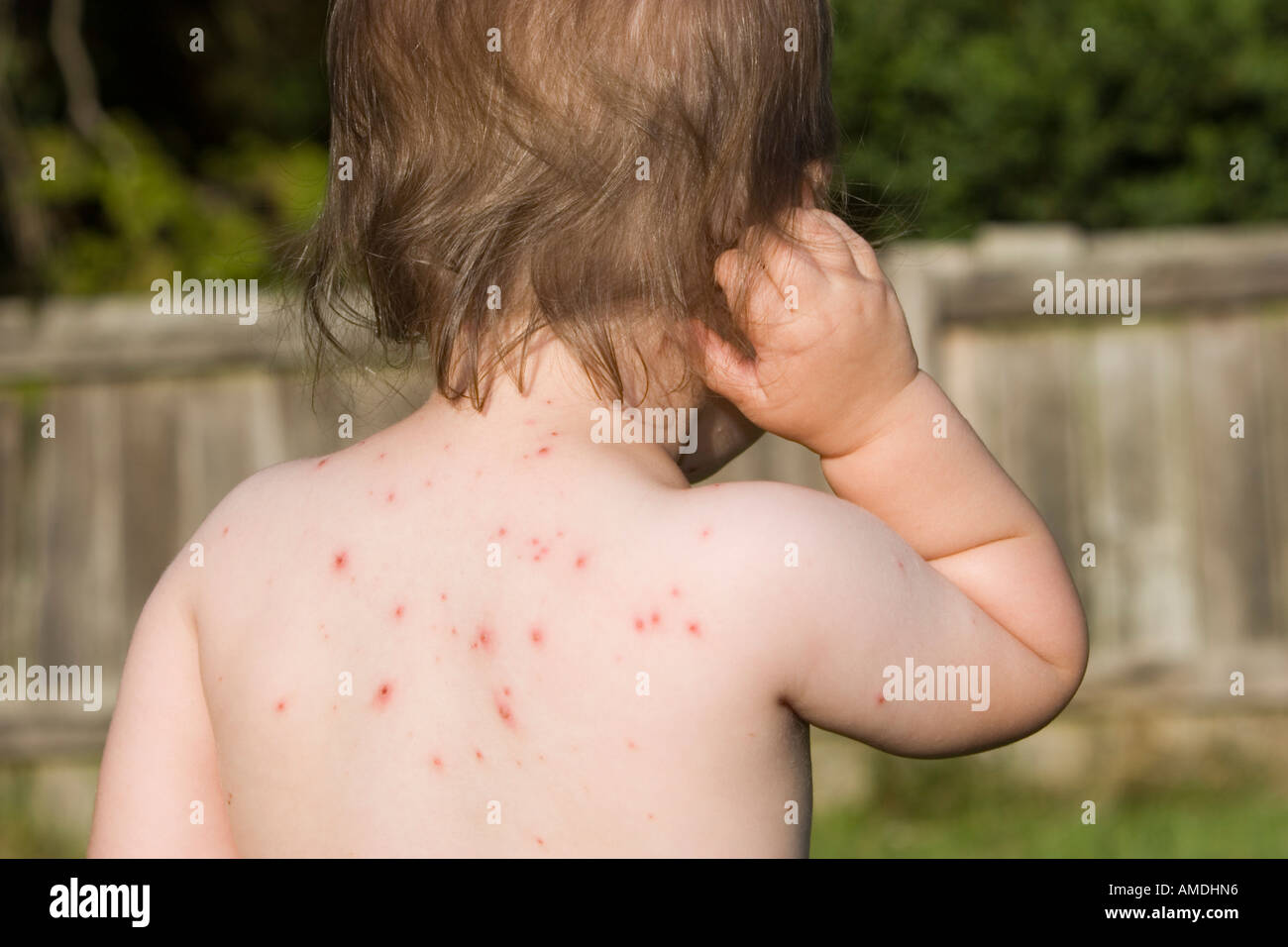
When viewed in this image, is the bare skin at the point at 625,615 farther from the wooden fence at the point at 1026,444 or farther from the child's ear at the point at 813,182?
the wooden fence at the point at 1026,444

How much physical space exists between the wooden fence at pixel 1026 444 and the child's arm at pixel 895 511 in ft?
14.7

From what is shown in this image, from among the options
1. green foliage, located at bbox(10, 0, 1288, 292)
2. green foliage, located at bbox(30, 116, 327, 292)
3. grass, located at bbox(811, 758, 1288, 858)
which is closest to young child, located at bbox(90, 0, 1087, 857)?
grass, located at bbox(811, 758, 1288, 858)

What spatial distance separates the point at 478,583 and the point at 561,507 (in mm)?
109

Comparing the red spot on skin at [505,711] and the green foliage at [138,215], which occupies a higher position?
the green foliage at [138,215]

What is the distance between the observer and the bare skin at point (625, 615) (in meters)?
1.29

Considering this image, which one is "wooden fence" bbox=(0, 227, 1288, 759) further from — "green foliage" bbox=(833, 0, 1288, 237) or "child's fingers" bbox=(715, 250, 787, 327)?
"child's fingers" bbox=(715, 250, 787, 327)

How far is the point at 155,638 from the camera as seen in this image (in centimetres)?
161

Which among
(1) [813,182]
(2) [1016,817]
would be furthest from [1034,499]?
(1) [813,182]

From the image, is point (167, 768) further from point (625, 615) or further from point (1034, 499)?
point (1034, 499)

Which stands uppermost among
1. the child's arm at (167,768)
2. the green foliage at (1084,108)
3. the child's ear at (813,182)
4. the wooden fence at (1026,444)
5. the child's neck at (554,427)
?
the green foliage at (1084,108)

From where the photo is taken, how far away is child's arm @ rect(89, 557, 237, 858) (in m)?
1.58

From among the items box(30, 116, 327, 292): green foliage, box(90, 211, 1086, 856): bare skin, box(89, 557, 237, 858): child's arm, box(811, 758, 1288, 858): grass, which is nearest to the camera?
box(90, 211, 1086, 856): bare skin

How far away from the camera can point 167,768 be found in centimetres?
158

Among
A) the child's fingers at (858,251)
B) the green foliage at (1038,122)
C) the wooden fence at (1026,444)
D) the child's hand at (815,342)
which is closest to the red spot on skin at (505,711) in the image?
the child's hand at (815,342)
